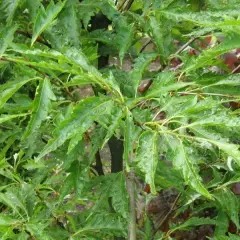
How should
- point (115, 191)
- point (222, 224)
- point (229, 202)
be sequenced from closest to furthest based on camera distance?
point (115, 191), point (229, 202), point (222, 224)

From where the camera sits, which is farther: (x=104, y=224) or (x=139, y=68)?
(x=104, y=224)

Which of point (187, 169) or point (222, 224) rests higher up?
point (187, 169)

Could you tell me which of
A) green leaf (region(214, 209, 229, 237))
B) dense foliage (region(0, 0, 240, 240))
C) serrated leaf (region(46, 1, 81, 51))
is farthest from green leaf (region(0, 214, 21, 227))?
green leaf (region(214, 209, 229, 237))

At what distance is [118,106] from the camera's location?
0.89 meters

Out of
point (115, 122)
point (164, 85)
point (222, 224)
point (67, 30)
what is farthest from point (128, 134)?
point (222, 224)

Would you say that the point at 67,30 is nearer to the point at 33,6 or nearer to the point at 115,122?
the point at 33,6

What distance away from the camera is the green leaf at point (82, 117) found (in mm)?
858

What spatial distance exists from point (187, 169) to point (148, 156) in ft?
0.24

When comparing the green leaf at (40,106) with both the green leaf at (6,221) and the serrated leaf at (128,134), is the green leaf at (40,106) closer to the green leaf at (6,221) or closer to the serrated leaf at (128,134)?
the serrated leaf at (128,134)

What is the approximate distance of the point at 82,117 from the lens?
870 millimetres

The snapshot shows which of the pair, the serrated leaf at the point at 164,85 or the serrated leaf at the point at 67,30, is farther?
the serrated leaf at the point at 67,30

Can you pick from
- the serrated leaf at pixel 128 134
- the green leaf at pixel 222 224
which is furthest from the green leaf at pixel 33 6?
the green leaf at pixel 222 224

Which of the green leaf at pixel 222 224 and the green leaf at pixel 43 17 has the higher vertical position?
the green leaf at pixel 43 17

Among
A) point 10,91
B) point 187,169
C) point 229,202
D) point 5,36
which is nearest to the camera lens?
point 187,169
